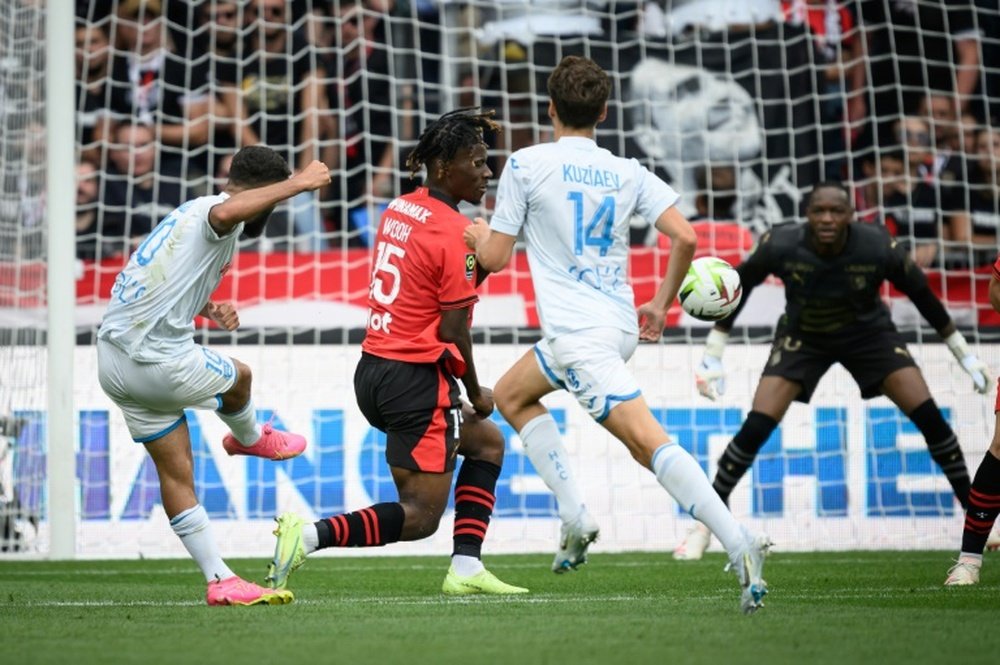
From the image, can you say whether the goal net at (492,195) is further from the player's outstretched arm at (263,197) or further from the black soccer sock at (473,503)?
the player's outstretched arm at (263,197)

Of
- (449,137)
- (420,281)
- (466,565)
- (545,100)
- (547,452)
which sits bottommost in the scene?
(466,565)

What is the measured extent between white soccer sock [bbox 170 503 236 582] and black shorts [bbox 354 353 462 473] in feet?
2.37

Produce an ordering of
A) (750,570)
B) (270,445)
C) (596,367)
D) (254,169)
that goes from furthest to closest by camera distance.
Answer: (270,445) → (254,169) → (596,367) → (750,570)

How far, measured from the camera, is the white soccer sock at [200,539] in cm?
583

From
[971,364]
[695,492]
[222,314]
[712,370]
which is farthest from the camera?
[712,370]

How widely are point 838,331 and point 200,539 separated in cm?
419

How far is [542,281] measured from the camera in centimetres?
557

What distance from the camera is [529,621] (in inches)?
200

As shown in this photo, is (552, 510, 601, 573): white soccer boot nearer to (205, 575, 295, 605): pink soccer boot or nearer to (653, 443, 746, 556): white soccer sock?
(653, 443, 746, 556): white soccer sock

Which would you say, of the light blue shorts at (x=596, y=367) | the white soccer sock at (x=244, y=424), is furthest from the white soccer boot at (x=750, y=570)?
the white soccer sock at (x=244, y=424)

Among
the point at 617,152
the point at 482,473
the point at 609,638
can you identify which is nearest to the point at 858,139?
the point at 617,152

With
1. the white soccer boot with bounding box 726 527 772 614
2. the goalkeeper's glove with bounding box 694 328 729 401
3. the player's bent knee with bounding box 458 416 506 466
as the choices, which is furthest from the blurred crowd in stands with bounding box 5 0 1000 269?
the white soccer boot with bounding box 726 527 772 614

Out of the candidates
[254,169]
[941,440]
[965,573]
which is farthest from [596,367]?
[941,440]

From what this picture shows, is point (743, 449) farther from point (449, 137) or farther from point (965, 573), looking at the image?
point (449, 137)
